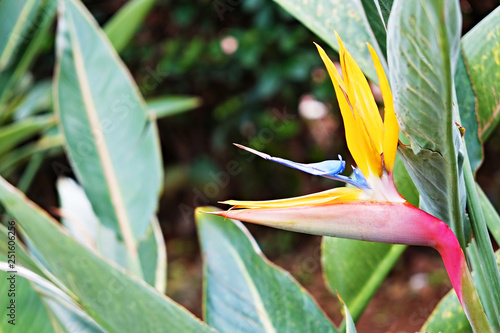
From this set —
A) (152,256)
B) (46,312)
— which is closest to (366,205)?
(46,312)

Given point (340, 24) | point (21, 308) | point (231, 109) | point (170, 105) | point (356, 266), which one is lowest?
point (231, 109)

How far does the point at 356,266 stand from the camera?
49cm

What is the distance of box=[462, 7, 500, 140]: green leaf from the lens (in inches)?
14.9

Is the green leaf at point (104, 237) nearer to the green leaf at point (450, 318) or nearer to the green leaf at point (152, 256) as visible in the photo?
the green leaf at point (152, 256)

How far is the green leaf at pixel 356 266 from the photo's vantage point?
0.48 metres

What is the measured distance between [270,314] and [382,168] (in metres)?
0.22

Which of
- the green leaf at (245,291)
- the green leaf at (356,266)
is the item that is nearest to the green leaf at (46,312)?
the green leaf at (245,291)

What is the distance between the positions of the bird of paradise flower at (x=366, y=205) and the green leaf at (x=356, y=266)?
217 millimetres

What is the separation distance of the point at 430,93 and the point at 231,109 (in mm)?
1912

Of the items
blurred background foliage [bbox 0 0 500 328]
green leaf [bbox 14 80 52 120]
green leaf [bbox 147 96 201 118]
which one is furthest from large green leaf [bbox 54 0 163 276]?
blurred background foliage [bbox 0 0 500 328]

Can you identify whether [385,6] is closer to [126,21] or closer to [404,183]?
[404,183]

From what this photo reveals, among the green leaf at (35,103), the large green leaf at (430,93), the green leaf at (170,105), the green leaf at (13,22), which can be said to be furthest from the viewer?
the green leaf at (35,103)

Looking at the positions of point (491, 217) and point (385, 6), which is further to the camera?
point (491, 217)

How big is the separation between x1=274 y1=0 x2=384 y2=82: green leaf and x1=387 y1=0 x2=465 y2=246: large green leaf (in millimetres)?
158
